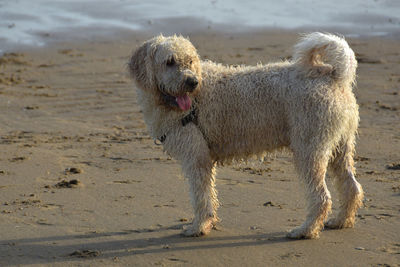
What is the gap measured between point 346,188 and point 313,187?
19.3 inches

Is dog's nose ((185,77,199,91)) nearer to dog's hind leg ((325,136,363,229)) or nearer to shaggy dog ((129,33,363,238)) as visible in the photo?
shaggy dog ((129,33,363,238))

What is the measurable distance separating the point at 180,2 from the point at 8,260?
1378cm

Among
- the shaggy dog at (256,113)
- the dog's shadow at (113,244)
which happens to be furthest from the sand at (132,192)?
the shaggy dog at (256,113)

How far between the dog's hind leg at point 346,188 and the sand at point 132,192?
131 millimetres

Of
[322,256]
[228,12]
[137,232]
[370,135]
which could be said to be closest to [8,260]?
[137,232]

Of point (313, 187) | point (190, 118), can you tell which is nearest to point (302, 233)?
point (313, 187)

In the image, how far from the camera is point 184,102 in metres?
6.03

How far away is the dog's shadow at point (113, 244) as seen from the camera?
5.80 meters

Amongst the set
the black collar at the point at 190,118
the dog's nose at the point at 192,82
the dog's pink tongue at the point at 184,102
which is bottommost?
the black collar at the point at 190,118

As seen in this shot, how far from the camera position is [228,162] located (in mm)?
6465

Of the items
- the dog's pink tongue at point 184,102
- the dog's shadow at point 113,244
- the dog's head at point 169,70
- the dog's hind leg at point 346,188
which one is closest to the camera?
the dog's shadow at point 113,244

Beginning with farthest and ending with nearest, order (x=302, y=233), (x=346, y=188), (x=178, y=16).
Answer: (x=178, y=16), (x=346, y=188), (x=302, y=233)

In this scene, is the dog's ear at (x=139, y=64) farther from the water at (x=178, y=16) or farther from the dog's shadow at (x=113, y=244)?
the water at (x=178, y=16)

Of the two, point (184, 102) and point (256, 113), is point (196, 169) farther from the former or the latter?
point (256, 113)
